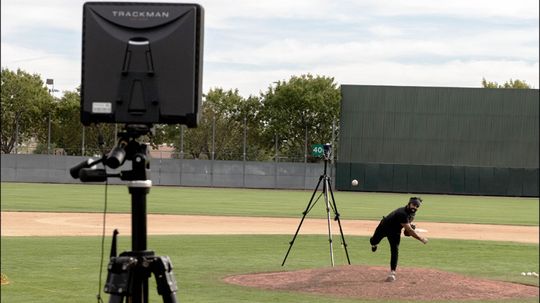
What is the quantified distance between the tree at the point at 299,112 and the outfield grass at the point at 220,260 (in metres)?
57.0

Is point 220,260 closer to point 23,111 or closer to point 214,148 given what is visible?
point 214,148

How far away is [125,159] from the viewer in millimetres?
6070

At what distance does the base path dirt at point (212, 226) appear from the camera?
95.4ft

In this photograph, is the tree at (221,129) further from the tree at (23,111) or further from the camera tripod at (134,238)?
the camera tripod at (134,238)

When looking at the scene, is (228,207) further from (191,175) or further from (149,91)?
(149,91)

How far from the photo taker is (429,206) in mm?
51719

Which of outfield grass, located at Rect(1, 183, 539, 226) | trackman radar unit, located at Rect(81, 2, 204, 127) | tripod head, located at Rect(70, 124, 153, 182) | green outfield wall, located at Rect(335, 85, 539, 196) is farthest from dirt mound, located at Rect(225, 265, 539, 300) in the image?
green outfield wall, located at Rect(335, 85, 539, 196)

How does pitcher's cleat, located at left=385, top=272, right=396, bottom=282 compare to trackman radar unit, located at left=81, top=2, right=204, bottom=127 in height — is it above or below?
below

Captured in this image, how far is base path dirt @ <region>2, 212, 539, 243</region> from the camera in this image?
29078mm

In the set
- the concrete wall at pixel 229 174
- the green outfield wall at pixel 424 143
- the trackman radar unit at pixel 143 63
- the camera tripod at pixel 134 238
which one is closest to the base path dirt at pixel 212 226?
the green outfield wall at pixel 424 143

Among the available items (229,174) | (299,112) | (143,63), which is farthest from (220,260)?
(299,112)

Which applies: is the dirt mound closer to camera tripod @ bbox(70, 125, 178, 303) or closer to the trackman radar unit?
camera tripod @ bbox(70, 125, 178, 303)

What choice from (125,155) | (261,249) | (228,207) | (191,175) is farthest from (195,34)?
(191,175)

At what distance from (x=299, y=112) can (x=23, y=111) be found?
81.3 feet
